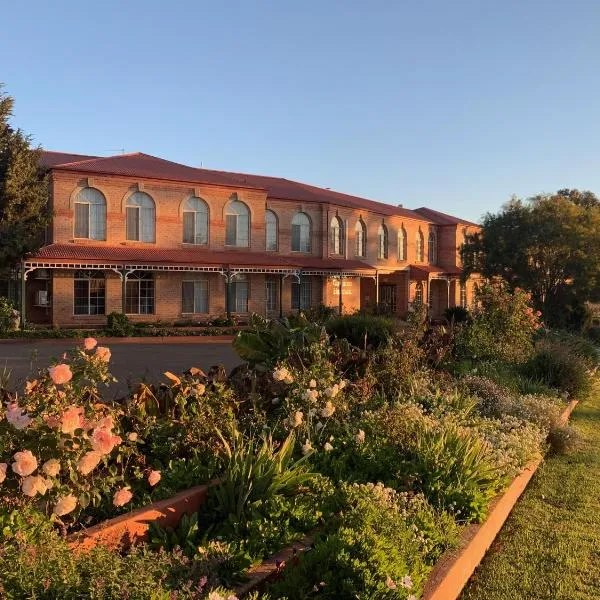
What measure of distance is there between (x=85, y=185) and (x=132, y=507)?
2671cm

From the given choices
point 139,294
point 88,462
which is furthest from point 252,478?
point 139,294

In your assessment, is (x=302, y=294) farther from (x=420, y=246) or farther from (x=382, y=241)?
(x=420, y=246)

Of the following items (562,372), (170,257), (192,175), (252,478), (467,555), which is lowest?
(467,555)

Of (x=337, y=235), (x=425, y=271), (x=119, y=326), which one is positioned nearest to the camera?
(x=119, y=326)

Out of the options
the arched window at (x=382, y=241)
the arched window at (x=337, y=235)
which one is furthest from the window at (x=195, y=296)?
the arched window at (x=382, y=241)

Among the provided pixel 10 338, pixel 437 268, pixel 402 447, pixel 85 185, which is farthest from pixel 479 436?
pixel 437 268

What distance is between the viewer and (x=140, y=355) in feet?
61.5

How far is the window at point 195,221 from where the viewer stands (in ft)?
103

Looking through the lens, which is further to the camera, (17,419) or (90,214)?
(90,214)

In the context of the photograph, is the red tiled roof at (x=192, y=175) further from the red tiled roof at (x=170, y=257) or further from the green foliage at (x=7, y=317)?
the green foliage at (x=7, y=317)

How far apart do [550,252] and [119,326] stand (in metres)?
21.0

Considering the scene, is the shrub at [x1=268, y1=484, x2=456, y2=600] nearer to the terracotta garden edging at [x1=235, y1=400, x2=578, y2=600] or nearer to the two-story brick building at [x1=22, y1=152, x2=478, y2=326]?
the terracotta garden edging at [x1=235, y1=400, x2=578, y2=600]

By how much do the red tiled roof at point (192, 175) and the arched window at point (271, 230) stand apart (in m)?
1.12

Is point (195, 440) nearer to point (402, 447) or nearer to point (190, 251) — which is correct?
point (402, 447)
